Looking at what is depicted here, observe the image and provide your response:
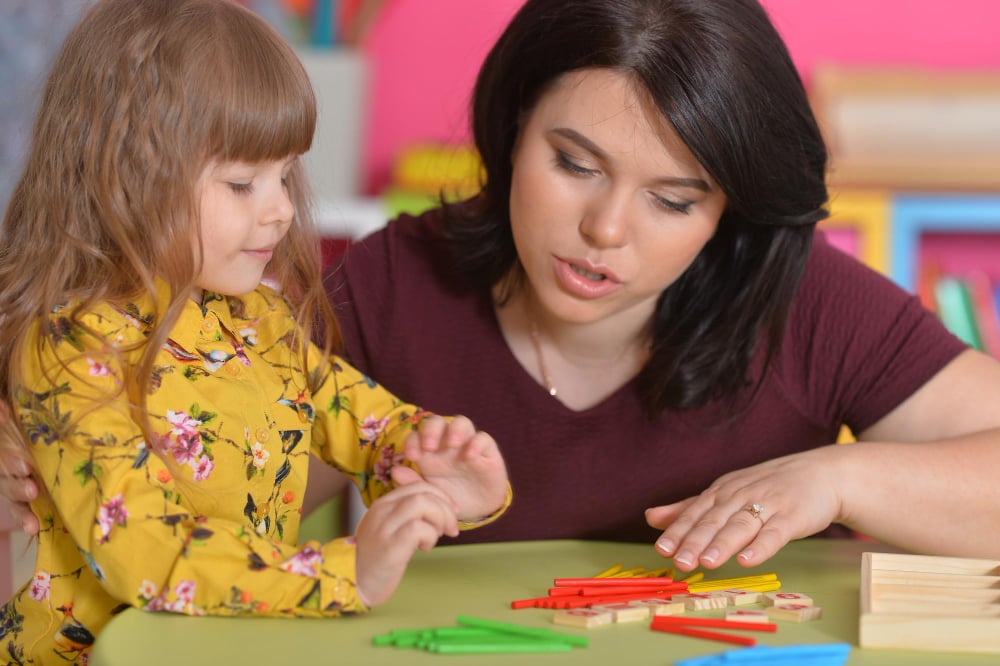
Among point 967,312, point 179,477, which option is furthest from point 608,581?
point 967,312

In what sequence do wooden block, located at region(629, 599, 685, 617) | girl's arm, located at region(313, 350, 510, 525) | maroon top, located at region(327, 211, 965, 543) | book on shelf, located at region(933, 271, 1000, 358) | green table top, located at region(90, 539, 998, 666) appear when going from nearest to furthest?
green table top, located at region(90, 539, 998, 666) < wooden block, located at region(629, 599, 685, 617) < girl's arm, located at region(313, 350, 510, 525) < maroon top, located at region(327, 211, 965, 543) < book on shelf, located at region(933, 271, 1000, 358)

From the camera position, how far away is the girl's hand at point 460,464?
3.41 ft

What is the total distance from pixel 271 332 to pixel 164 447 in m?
0.21

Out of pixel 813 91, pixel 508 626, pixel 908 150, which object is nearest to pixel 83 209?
pixel 508 626

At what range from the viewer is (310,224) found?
1.20 meters

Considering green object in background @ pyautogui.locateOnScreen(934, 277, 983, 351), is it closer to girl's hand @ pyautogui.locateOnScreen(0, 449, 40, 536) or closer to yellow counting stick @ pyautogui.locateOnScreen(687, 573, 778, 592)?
yellow counting stick @ pyautogui.locateOnScreen(687, 573, 778, 592)

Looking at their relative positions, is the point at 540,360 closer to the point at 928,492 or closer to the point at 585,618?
the point at 928,492

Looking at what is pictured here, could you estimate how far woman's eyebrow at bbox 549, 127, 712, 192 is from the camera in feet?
3.90

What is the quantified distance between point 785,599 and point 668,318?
488 mm

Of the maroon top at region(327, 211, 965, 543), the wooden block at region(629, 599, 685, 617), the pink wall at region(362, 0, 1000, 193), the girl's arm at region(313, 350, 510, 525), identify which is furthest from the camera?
the pink wall at region(362, 0, 1000, 193)

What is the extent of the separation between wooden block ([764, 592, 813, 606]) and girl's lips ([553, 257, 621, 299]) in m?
0.35

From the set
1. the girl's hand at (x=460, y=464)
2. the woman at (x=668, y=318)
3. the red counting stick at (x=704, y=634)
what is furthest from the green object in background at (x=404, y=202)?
the red counting stick at (x=704, y=634)

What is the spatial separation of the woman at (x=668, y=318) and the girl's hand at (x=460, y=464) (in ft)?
0.47

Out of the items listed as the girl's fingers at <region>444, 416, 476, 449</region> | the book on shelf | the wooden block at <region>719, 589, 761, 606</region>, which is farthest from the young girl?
the book on shelf
